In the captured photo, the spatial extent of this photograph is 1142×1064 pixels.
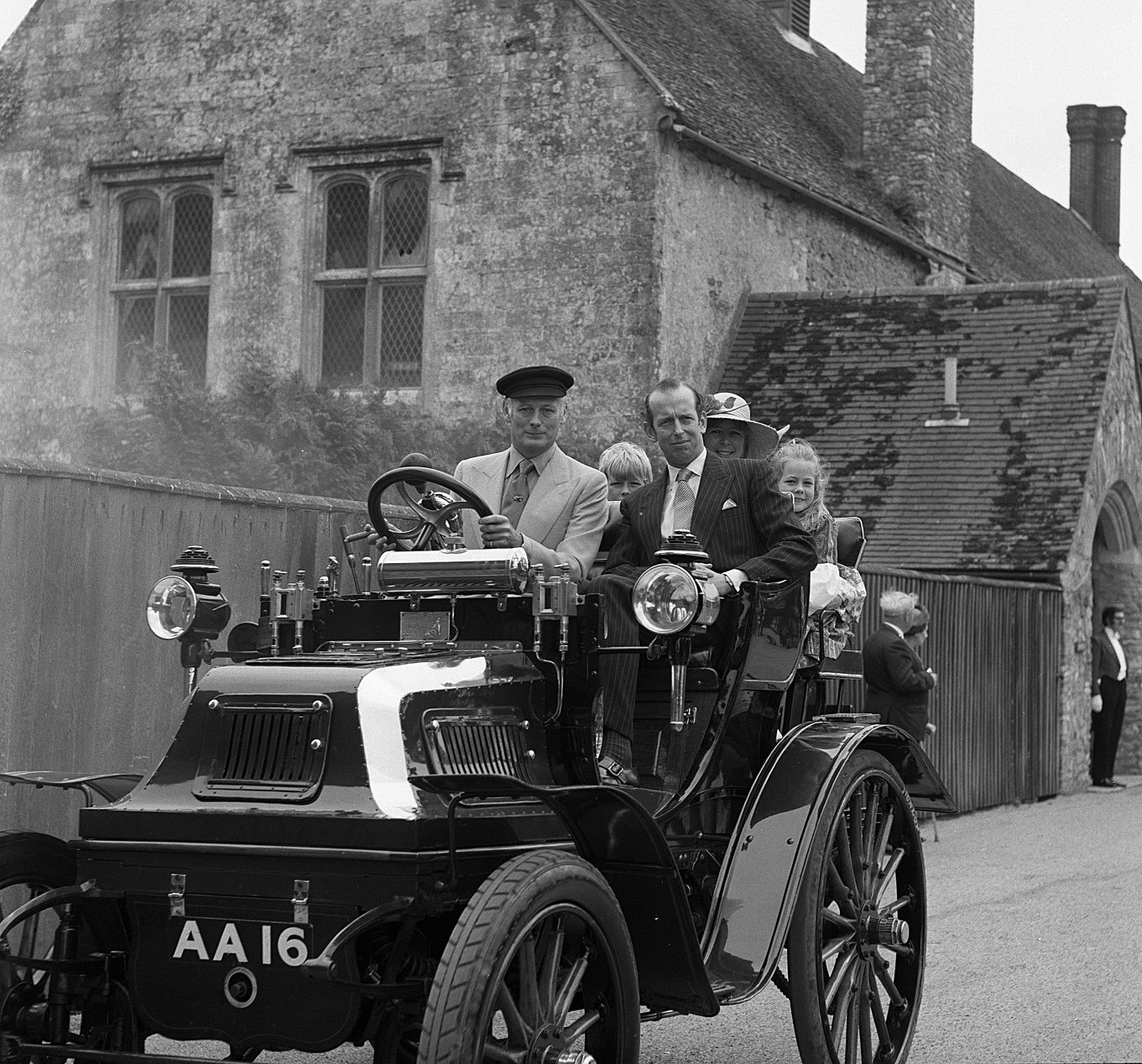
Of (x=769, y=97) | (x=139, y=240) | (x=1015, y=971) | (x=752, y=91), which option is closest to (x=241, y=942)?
(x=1015, y=971)

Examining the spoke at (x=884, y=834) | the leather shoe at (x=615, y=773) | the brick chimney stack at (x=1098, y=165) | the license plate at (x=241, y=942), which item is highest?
the brick chimney stack at (x=1098, y=165)

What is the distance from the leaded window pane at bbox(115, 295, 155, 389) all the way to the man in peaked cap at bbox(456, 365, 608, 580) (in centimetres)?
1393

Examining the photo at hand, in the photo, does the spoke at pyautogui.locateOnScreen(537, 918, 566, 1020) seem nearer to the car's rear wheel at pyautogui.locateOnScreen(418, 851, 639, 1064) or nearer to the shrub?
the car's rear wheel at pyautogui.locateOnScreen(418, 851, 639, 1064)

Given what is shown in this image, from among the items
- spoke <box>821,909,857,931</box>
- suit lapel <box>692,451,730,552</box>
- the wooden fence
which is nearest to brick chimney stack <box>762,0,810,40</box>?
the wooden fence

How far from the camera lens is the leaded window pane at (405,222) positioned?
18.6 metres

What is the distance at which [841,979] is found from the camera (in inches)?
222

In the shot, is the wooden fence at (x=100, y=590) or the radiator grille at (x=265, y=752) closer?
the radiator grille at (x=265, y=752)

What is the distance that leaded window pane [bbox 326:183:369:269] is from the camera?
1883 centimetres

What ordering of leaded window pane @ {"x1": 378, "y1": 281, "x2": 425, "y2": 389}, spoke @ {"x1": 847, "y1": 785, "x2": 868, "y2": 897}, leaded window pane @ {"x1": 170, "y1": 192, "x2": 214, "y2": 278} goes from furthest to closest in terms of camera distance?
leaded window pane @ {"x1": 170, "y1": 192, "x2": 214, "y2": 278}
leaded window pane @ {"x1": 378, "y1": 281, "x2": 425, "y2": 389}
spoke @ {"x1": 847, "y1": 785, "x2": 868, "y2": 897}

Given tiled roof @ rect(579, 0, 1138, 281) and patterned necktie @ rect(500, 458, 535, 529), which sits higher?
tiled roof @ rect(579, 0, 1138, 281)

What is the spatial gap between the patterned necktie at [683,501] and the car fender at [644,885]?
1.48 m

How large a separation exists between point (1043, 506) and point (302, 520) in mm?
10401

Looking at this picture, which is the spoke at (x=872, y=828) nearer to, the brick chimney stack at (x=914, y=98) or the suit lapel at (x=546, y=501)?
the suit lapel at (x=546, y=501)

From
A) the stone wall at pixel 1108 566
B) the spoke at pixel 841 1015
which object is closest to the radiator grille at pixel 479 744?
the spoke at pixel 841 1015
